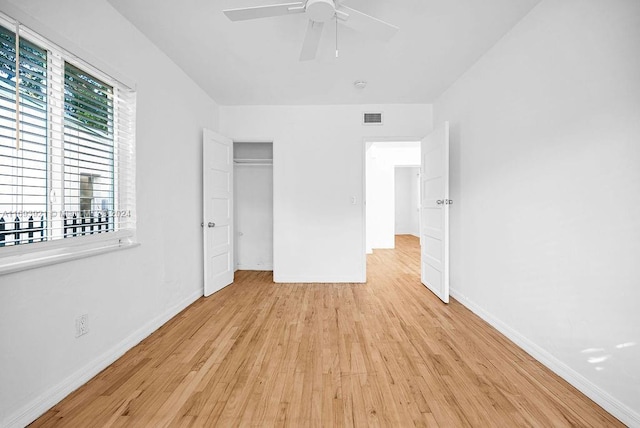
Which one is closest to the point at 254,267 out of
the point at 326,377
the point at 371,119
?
the point at 371,119

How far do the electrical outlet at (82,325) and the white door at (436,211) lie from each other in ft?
10.5

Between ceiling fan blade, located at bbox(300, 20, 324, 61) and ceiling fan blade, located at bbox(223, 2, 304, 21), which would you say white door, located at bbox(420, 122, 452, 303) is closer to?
ceiling fan blade, located at bbox(300, 20, 324, 61)

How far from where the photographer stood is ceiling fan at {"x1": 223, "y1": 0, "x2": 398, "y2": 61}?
1.72m

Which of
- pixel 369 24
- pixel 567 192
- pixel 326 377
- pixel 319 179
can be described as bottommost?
pixel 326 377

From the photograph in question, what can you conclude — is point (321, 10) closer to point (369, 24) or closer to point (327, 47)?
point (369, 24)

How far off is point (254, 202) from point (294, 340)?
9.52 feet

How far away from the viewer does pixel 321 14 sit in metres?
1.78

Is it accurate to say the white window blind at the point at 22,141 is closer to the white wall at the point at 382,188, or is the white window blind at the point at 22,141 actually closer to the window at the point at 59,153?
the window at the point at 59,153

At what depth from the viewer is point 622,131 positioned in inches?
59.1

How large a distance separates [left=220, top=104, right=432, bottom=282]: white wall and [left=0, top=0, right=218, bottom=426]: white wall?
1.08 meters

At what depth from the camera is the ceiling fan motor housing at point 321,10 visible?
1.71m

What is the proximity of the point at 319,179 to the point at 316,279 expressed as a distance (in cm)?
145

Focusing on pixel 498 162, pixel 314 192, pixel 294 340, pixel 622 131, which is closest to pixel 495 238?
pixel 498 162

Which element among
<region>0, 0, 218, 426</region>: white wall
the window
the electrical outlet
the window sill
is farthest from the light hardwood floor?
the window
